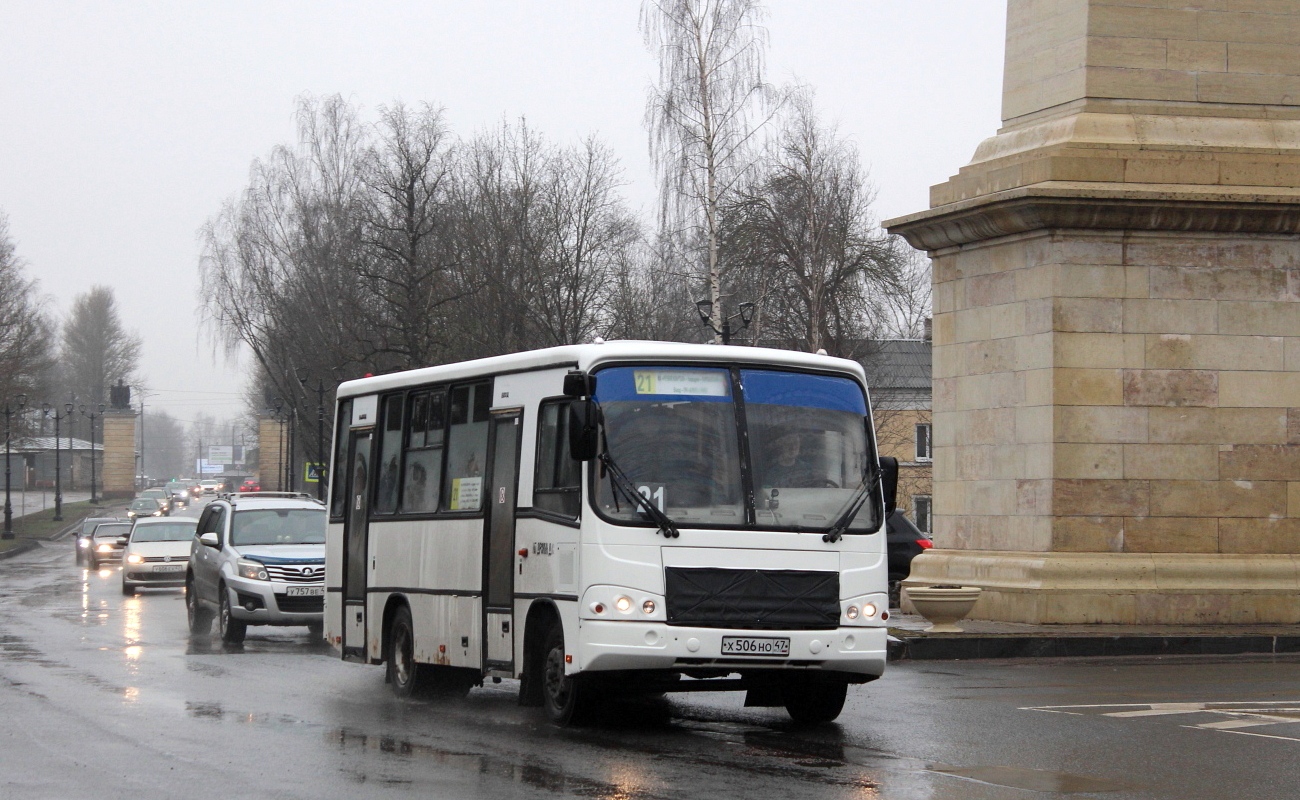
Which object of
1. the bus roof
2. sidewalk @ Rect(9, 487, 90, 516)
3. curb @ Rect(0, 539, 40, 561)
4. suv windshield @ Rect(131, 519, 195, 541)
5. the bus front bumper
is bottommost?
curb @ Rect(0, 539, 40, 561)

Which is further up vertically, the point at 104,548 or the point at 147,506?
the point at 147,506

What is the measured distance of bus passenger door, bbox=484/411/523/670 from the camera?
12.9 metres

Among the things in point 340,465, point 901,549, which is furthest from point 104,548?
point 340,465

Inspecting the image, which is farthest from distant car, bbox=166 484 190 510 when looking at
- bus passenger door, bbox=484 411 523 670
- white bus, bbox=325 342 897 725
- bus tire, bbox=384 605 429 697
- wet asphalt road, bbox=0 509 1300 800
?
white bus, bbox=325 342 897 725

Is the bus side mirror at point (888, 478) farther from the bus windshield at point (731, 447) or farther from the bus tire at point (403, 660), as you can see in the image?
the bus tire at point (403, 660)

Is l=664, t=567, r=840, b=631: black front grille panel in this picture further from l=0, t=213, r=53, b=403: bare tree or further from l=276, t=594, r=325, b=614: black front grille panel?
l=0, t=213, r=53, b=403: bare tree

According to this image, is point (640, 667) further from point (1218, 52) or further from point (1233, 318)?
point (1218, 52)

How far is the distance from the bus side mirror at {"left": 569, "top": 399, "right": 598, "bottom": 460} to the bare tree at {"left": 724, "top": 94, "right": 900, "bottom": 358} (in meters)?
38.1

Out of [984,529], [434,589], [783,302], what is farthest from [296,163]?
[434,589]

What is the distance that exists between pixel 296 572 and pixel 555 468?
10054 mm

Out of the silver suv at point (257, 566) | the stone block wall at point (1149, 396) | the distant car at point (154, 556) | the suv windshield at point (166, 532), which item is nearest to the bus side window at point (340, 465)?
the silver suv at point (257, 566)

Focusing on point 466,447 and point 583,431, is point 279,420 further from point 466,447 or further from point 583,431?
point 583,431

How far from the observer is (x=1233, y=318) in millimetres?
19719

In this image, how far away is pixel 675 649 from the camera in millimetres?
11375
